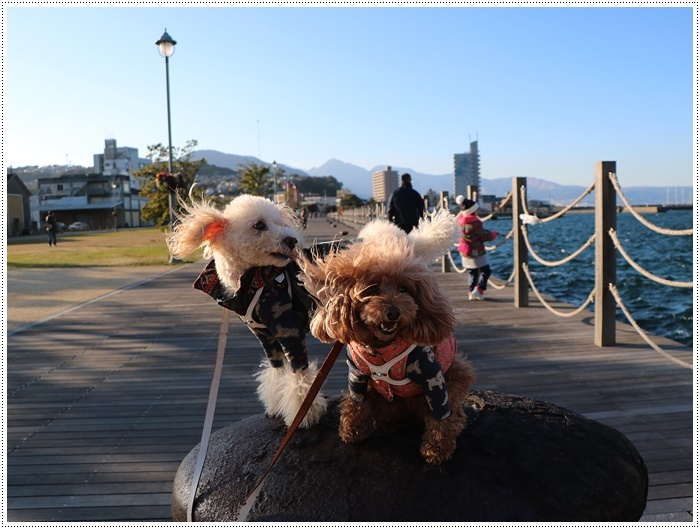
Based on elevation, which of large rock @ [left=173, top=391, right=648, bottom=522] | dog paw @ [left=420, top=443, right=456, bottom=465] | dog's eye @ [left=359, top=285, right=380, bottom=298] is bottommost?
large rock @ [left=173, top=391, right=648, bottom=522]

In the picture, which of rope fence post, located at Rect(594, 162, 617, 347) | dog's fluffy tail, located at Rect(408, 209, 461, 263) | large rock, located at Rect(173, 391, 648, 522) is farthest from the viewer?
rope fence post, located at Rect(594, 162, 617, 347)

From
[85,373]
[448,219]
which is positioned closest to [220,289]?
[448,219]

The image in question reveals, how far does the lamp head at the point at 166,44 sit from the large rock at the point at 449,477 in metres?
16.7

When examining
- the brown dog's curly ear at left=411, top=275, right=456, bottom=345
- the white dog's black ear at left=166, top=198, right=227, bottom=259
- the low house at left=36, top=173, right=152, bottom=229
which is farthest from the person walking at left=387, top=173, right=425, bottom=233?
the low house at left=36, top=173, right=152, bottom=229

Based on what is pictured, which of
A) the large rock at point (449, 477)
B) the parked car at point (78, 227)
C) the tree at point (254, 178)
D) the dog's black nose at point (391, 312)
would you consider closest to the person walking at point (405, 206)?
the large rock at point (449, 477)

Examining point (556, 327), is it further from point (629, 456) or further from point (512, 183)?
point (629, 456)

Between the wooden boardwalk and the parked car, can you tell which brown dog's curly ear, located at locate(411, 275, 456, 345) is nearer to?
the wooden boardwalk

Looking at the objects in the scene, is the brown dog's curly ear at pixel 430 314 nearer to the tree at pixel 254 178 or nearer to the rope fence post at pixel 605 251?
the rope fence post at pixel 605 251

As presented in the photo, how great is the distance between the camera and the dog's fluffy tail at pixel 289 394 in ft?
7.89

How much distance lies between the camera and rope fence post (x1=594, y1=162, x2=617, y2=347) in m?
5.56

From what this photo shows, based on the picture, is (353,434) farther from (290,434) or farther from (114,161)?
(114,161)

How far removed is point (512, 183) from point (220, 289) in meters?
6.43

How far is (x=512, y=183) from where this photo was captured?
27.3 feet

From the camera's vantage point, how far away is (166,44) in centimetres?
1683
